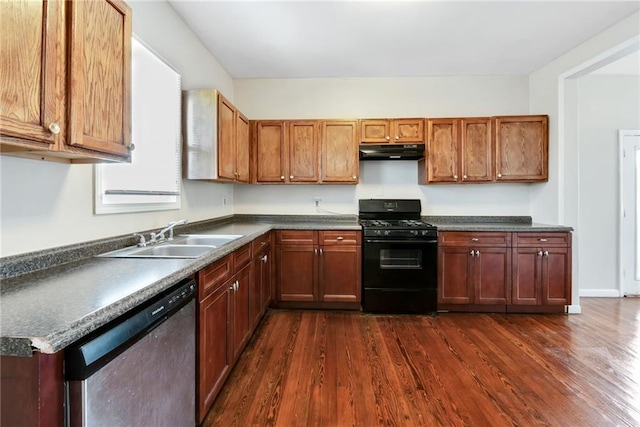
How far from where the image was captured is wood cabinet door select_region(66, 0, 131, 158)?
1.14 m

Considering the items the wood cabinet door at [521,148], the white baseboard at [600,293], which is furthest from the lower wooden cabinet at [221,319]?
the white baseboard at [600,293]

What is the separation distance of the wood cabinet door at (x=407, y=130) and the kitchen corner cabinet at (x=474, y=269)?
117 centimetres

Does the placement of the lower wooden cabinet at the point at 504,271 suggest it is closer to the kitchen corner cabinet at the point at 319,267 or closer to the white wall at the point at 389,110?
the white wall at the point at 389,110

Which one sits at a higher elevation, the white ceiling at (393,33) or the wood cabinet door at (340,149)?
the white ceiling at (393,33)

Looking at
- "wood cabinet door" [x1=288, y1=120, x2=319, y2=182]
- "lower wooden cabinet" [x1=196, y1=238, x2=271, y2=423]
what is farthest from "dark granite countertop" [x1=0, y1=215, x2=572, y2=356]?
"wood cabinet door" [x1=288, y1=120, x2=319, y2=182]

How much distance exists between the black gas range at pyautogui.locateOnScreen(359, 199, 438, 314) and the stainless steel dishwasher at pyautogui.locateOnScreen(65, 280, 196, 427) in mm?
2129

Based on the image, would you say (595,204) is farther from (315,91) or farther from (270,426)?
(270,426)

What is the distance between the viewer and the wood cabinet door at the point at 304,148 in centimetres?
364

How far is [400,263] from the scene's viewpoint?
3.30m

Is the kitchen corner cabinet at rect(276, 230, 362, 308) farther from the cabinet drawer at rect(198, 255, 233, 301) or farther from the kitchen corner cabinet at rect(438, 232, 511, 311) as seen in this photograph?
the cabinet drawer at rect(198, 255, 233, 301)

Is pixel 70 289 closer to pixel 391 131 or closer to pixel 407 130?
pixel 391 131

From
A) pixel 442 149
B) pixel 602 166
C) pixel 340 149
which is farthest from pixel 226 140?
pixel 602 166

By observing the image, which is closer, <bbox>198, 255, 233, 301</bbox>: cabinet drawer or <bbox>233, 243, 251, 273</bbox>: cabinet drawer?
<bbox>198, 255, 233, 301</bbox>: cabinet drawer

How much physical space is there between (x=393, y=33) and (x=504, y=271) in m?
2.67
